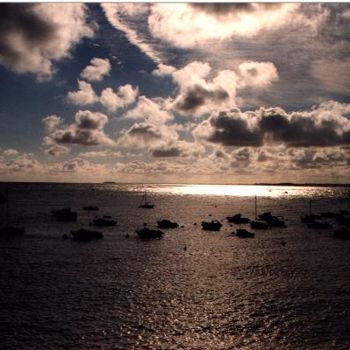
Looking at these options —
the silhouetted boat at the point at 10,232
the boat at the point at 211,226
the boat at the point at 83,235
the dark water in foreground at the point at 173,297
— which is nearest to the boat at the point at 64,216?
the silhouetted boat at the point at 10,232

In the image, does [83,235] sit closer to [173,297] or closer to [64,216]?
[64,216]

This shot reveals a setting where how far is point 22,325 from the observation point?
1463 inches

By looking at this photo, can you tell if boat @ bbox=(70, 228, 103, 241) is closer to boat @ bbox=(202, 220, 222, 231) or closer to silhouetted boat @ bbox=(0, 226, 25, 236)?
silhouetted boat @ bbox=(0, 226, 25, 236)

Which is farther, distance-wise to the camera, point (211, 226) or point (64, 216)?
point (64, 216)

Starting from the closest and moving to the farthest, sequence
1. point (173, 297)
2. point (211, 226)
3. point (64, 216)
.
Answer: point (173, 297), point (211, 226), point (64, 216)

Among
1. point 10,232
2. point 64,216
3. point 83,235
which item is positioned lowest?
point 10,232

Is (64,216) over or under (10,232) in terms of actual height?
over

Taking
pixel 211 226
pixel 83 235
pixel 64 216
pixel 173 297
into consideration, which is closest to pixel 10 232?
pixel 83 235

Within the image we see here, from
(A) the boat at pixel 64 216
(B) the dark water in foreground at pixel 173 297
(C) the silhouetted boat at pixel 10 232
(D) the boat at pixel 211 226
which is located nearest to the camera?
(B) the dark water in foreground at pixel 173 297

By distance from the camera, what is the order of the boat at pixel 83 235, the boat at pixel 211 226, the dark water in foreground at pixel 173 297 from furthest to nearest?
the boat at pixel 211 226 < the boat at pixel 83 235 < the dark water in foreground at pixel 173 297

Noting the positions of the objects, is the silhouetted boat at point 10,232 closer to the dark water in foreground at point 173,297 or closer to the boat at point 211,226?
the dark water in foreground at point 173,297

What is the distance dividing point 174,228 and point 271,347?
78.9 m

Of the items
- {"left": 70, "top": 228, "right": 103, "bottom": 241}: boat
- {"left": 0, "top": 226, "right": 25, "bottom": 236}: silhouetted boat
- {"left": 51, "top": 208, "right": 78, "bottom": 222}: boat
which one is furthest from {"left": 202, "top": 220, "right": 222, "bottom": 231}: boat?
{"left": 0, "top": 226, "right": 25, "bottom": 236}: silhouetted boat

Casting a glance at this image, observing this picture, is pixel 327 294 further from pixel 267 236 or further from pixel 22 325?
pixel 267 236
